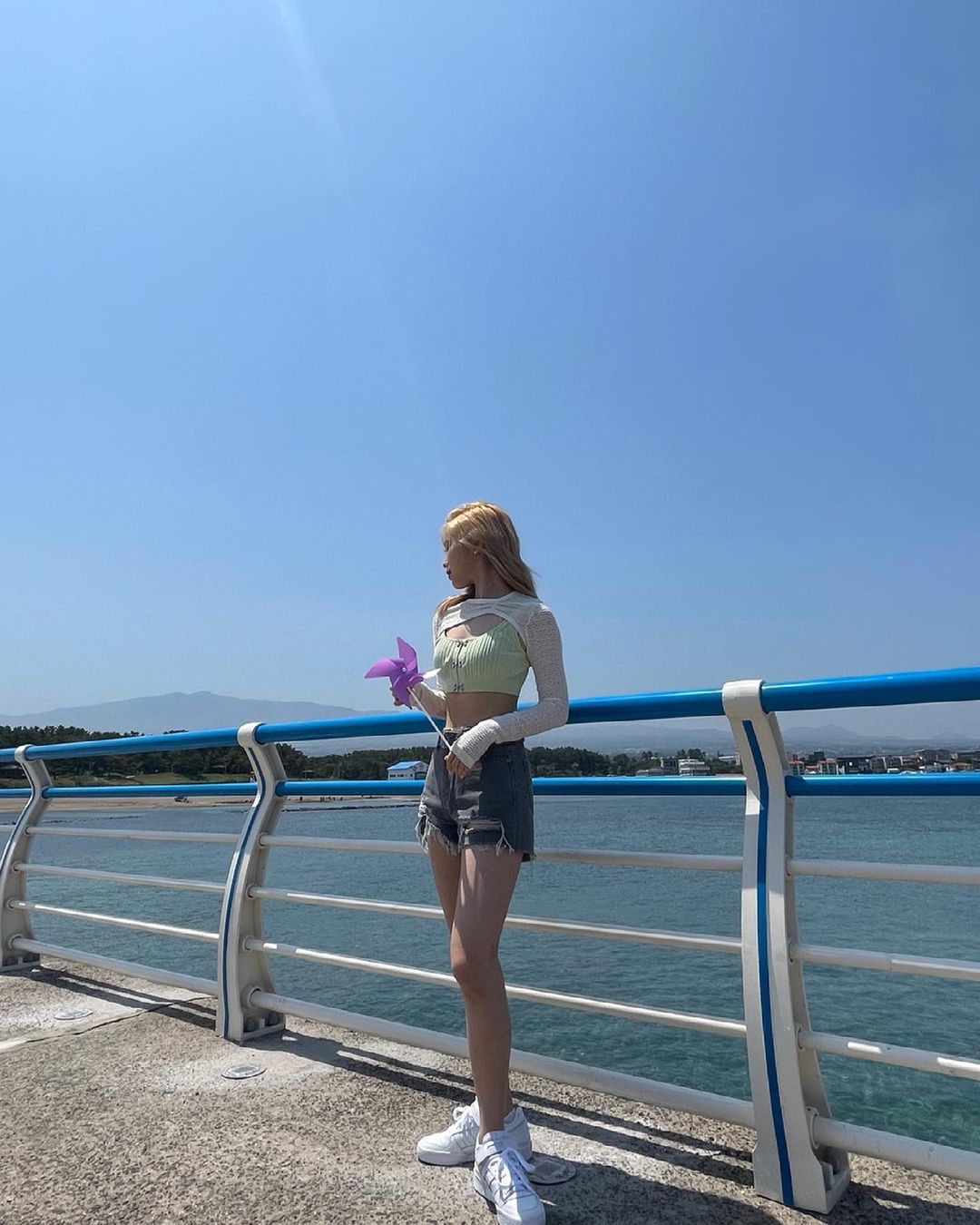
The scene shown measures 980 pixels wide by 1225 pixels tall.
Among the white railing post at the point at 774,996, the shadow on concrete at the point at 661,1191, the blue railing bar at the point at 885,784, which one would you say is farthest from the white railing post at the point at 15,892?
the blue railing bar at the point at 885,784

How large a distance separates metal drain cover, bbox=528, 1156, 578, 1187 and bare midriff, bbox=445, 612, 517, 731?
3.47 feet

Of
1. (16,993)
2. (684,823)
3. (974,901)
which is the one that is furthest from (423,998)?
(684,823)

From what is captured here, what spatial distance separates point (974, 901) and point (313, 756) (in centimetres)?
1924

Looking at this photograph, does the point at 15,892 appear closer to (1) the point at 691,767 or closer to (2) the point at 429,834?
(2) the point at 429,834

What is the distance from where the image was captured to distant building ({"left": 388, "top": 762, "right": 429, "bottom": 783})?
2.54 m

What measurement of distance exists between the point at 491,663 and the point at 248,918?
1.67 meters

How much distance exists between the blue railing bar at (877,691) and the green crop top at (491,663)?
62 cm

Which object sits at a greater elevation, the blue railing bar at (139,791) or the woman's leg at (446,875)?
the blue railing bar at (139,791)

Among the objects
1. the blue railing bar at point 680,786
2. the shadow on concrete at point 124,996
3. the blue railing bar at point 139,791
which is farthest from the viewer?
the shadow on concrete at point 124,996

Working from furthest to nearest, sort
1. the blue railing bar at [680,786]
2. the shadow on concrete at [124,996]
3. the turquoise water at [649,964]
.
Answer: the turquoise water at [649,964] < the shadow on concrete at [124,996] < the blue railing bar at [680,786]

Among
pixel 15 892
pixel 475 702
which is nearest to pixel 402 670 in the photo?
pixel 475 702

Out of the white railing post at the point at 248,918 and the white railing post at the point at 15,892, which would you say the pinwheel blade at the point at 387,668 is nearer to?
the white railing post at the point at 248,918

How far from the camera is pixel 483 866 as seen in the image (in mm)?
2156

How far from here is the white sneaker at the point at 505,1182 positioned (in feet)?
6.05
